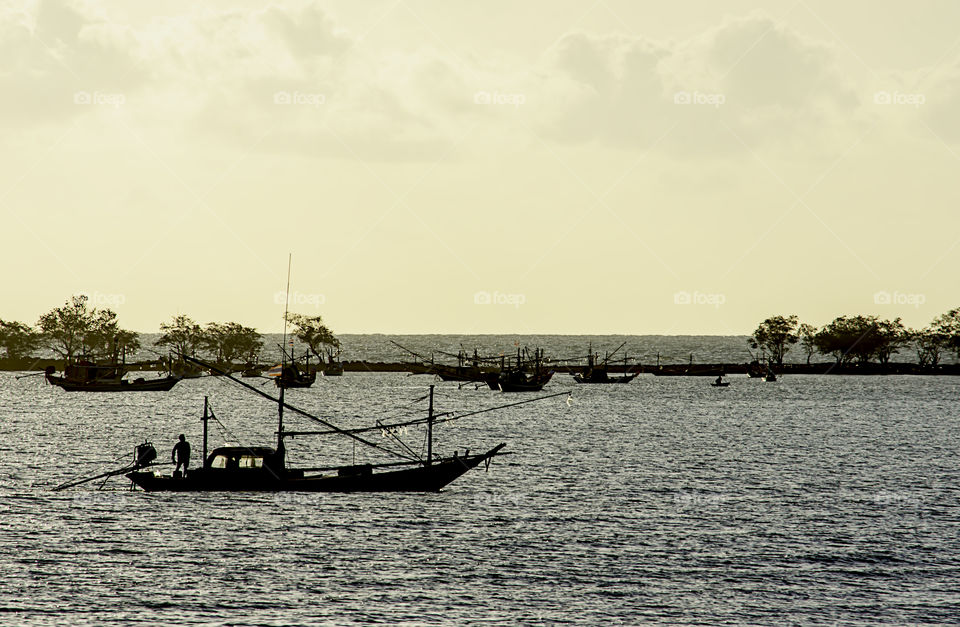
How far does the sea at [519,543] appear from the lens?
133ft

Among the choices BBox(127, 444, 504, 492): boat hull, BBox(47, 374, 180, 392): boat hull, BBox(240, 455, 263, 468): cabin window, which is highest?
BBox(47, 374, 180, 392): boat hull

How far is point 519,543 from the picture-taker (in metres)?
52.0

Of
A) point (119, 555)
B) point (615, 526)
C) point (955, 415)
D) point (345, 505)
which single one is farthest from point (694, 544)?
point (955, 415)

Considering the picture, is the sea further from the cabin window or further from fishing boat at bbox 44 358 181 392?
fishing boat at bbox 44 358 181 392

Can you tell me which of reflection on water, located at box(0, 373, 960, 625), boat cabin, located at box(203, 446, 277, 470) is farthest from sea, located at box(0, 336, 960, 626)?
boat cabin, located at box(203, 446, 277, 470)

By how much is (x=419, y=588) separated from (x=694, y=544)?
52.3 feet

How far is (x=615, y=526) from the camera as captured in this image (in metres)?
56.9

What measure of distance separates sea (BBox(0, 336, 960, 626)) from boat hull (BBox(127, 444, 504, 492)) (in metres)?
0.86

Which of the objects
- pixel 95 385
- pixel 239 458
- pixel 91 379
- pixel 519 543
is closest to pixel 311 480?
pixel 239 458

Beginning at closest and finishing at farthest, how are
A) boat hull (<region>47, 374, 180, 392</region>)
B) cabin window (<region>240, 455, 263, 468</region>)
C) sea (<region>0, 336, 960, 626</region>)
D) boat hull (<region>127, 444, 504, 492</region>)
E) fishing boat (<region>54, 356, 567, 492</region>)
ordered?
1. sea (<region>0, 336, 960, 626</region>)
2. fishing boat (<region>54, 356, 567, 492</region>)
3. boat hull (<region>127, 444, 504, 492</region>)
4. cabin window (<region>240, 455, 263, 468</region>)
5. boat hull (<region>47, 374, 180, 392</region>)

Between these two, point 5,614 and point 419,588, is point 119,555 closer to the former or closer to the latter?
point 5,614

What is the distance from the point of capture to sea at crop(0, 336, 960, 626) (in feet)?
133

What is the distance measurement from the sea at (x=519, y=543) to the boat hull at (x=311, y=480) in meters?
0.86

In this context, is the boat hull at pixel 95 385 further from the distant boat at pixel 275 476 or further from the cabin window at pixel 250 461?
the cabin window at pixel 250 461
